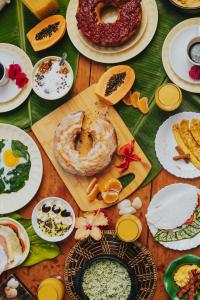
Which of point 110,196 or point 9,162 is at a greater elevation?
point 9,162

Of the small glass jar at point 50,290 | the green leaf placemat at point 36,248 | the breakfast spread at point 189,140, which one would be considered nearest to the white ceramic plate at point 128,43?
the breakfast spread at point 189,140

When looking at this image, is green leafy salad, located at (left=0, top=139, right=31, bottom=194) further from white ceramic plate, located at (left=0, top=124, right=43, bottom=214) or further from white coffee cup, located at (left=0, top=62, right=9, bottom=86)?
white coffee cup, located at (left=0, top=62, right=9, bottom=86)

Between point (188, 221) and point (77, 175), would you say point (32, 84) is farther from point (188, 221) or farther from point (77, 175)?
point (188, 221)

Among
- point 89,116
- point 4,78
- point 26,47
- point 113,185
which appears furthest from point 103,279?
point 26,47

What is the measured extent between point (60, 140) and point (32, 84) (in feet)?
1.42

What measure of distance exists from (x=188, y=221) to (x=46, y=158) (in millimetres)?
1023

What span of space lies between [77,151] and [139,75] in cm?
64

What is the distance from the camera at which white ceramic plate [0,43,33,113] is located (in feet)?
14.7

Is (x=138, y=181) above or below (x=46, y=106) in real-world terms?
below

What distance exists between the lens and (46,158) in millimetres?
4461

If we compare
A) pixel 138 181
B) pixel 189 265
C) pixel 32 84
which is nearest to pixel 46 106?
pixel 32 84

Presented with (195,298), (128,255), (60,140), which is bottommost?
(195,298)

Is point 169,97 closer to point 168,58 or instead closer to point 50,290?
point 168,58

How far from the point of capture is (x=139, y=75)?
173 inches
